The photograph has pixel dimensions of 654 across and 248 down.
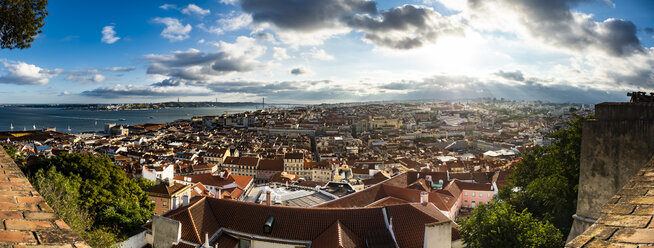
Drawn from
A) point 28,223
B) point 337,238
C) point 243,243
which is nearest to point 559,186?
point 337,238

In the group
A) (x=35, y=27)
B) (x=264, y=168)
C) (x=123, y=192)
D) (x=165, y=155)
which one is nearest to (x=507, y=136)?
(x=264, y=168)

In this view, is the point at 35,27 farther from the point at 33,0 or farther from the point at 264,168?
the point at 264,168

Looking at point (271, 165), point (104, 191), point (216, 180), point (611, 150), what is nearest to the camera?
point (611, 150)

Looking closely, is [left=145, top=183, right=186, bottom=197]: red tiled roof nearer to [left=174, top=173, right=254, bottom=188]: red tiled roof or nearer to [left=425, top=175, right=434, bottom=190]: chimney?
[left=174, top=173, right=254, bottom=188]: red tiled roof

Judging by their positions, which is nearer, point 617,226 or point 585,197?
point 617,226

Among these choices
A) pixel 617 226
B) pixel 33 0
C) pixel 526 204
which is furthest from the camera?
pixel 526 204

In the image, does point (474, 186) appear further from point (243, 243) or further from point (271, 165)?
point (271, 165)

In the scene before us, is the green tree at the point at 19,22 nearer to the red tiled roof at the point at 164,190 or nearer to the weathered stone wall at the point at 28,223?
the weathered stone wall at the point at 28,223
